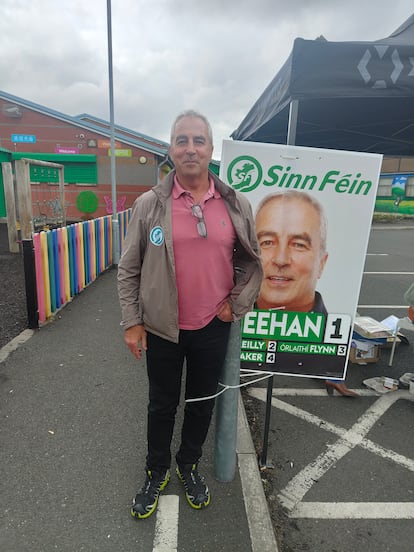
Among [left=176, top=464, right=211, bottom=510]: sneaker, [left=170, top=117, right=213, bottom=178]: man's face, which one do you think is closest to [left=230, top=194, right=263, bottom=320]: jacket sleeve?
[left=170, top=117, right=213, bottom=178]: man's face

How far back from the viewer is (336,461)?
8.11 ft

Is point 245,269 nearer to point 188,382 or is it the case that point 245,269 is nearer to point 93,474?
point 188,382

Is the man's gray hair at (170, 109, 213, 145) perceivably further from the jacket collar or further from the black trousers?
the black trousers

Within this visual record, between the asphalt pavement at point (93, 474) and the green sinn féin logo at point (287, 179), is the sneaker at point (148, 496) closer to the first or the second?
the asphalt pavement at point (93, 474)

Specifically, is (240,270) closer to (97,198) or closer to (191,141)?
(191,141)

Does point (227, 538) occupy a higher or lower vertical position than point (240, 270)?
lower

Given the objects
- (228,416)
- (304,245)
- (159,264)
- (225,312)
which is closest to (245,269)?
(225,312)

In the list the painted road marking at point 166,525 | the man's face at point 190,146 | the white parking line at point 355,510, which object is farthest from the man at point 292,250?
the painted road marking at point 166,525

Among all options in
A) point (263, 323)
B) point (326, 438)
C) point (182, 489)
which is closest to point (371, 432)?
point (326, 438)

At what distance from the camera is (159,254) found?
1.65 meters

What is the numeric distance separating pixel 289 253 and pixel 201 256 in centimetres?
82

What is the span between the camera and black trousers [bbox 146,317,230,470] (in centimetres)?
181

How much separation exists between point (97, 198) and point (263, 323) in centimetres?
1464

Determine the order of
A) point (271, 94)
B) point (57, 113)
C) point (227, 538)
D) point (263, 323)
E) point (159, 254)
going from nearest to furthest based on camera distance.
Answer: point (159, 254) → point (227, 538) → point (263, 323) → point (271, 94) → point (57, 113)
